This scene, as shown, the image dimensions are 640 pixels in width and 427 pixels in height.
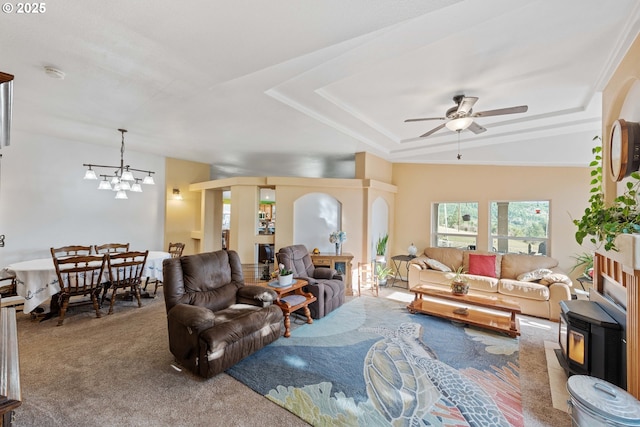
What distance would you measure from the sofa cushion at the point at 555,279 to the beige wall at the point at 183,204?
23.5ft

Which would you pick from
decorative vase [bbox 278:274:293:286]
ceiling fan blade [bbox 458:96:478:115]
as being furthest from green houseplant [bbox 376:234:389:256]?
ceiling fan blade [bbox 458:96:478:115]

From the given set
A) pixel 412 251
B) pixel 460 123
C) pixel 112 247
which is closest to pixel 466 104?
pixel 460 123

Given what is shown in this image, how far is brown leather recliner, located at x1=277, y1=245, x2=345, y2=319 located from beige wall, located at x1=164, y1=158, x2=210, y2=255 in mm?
3677

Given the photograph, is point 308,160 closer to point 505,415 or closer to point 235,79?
point 235,79

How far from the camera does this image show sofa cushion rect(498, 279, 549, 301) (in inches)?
155

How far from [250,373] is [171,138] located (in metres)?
4.05

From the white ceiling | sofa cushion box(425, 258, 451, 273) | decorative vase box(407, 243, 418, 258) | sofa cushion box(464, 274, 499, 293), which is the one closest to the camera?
the white ceiling

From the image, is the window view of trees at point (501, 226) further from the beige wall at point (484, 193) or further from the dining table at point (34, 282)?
the dining table at point (34, 282)

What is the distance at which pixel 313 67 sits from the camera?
246 centimetres

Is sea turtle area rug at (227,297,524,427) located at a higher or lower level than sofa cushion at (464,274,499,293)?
lower

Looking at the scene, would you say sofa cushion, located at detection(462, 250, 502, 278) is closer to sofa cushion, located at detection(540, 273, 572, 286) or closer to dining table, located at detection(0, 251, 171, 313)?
sofa cushion, located at detection(540, 273, 572, 286)

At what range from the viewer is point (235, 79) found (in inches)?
102

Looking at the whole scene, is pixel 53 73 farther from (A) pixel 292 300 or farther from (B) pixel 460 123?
(B) pixel 460 123

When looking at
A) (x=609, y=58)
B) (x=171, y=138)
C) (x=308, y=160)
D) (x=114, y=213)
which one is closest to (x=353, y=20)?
(x=609, y=58)
